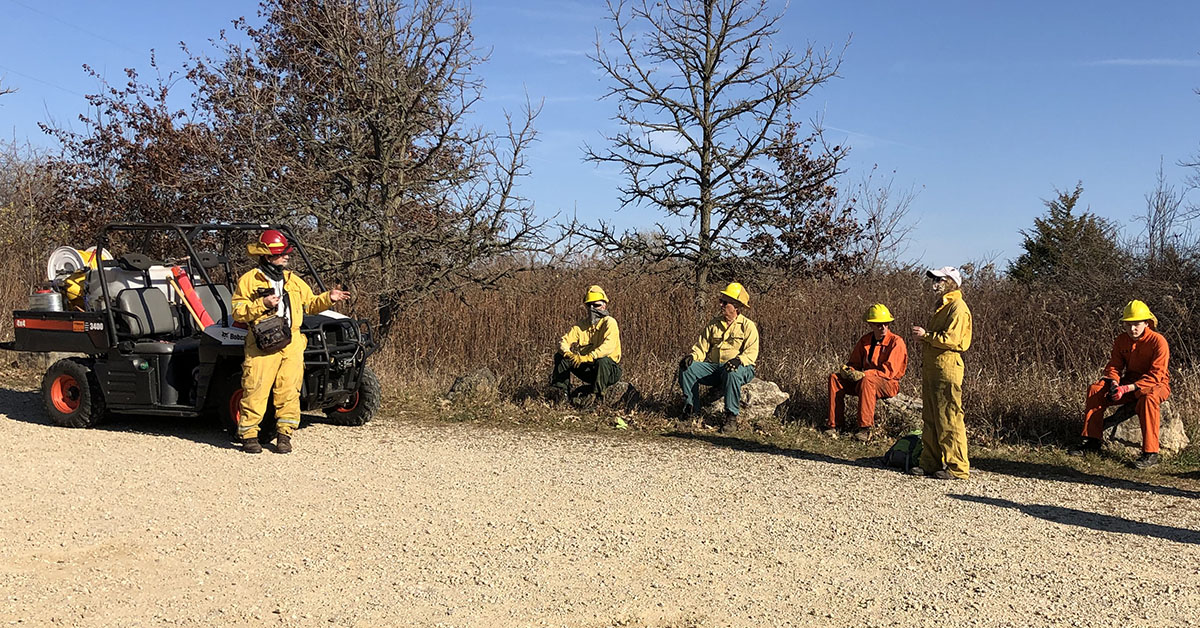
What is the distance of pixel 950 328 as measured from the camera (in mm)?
7594

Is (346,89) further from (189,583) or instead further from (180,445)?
(189,583)

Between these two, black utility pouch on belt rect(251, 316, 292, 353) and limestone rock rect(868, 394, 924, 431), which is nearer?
black utility pouch on belt rect(251, 316, 292, 353)

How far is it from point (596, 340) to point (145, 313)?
445 cm

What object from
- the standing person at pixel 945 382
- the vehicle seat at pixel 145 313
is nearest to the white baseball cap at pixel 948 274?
the standing person at pixel 945 382

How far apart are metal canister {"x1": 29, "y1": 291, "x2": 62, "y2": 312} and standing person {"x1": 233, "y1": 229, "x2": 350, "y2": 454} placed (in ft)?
7.83

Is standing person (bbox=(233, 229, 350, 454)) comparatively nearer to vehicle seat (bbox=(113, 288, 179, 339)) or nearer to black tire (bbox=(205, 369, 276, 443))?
black tire (bbox=(205, 369, 276, 443))

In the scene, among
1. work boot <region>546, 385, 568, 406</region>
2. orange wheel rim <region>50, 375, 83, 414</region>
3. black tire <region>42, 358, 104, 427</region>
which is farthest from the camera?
work boot <region>546, 385, 568, 406</region>

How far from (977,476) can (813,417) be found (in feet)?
7.62

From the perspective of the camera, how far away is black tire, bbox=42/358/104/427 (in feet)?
29.7

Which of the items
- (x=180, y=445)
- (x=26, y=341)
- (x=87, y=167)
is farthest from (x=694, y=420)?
(x=87, y=167)

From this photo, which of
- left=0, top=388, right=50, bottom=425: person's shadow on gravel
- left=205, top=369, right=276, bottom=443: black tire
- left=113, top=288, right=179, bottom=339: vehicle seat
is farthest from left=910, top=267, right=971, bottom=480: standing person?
left=0, top=388, right=50, bottom=425: person's shadow on gravel

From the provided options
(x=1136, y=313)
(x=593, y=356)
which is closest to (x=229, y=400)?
(x=593, y=356)

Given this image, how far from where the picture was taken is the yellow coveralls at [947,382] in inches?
299

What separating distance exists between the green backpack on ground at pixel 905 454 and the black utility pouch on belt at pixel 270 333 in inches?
197
